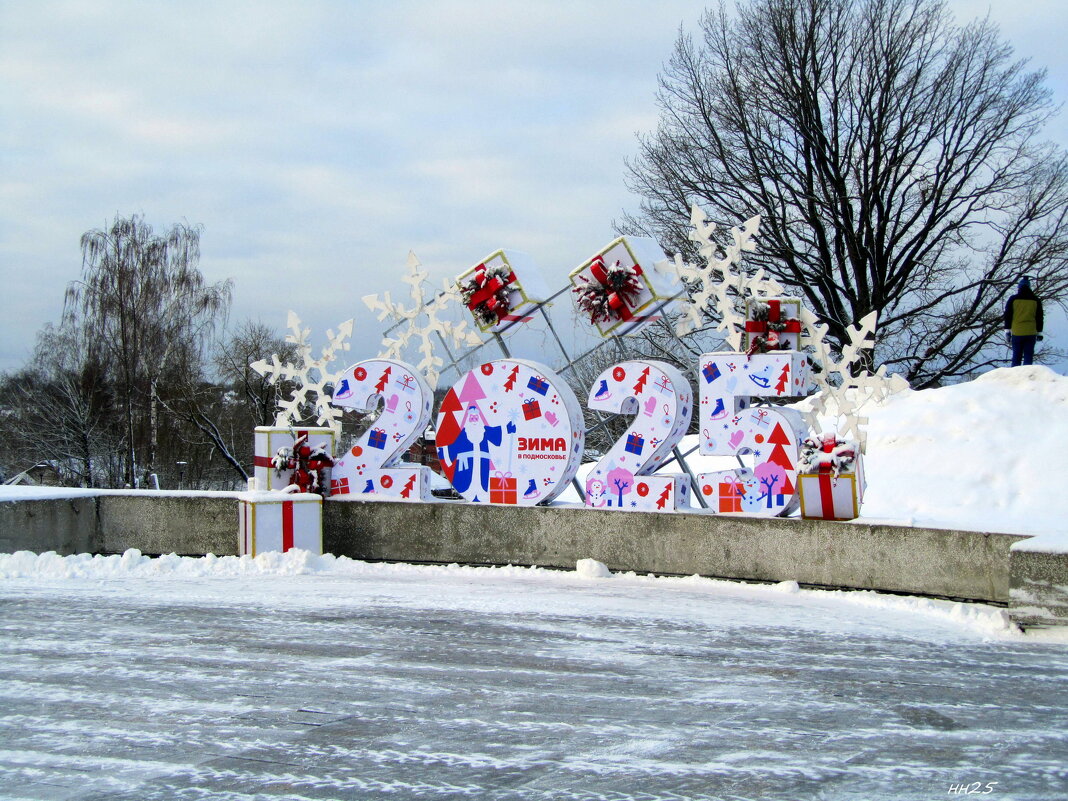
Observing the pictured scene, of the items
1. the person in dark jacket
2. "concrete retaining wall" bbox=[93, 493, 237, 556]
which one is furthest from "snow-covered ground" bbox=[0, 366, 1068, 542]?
"concrete retaining wall" bbox=[93, 493, 237, 556]

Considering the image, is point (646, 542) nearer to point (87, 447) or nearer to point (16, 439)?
point (87, 447)

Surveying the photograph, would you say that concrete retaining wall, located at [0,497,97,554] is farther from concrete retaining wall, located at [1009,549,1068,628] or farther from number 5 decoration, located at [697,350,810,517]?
concrete retaining wall, located at [1009,549,1068,628]

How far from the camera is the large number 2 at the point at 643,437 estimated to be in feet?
35.0

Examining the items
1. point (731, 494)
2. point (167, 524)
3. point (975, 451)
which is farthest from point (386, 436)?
point (975, 451)

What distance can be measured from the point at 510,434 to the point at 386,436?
1.58m

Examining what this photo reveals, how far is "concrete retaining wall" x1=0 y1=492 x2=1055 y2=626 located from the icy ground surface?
0.36 m

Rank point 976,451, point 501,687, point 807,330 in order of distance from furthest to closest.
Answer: point 976,451 < point 807,330 < point 501,687

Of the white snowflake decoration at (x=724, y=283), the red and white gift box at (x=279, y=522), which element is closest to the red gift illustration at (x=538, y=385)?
the white snowflake decoration at (x=724, y=283)

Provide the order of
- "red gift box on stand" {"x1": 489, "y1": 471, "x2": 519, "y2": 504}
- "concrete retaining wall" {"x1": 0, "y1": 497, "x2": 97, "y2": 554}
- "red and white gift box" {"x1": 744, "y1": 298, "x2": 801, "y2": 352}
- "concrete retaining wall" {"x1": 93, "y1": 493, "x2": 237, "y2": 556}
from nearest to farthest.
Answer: "red and white gift box" {"x1": 744, "y1": 298, "x2": 801, "y2": 352}, "red gift box on stand" {"x1": 489, "y1": 471, "x2": 519, "y2": 504}, "concrete retaining wall" {"x1": 0, "y1": 497, "x2": 97, "y2": 554}, "concrete retaining wall" {"x1": 93, "y1": 493, "x2": 237, "y2": 556}

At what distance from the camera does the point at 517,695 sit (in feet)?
19.2

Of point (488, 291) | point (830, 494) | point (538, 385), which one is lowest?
point (830, 494)

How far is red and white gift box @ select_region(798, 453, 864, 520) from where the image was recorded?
967 centimetres

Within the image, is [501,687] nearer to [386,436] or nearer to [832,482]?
[832,482]

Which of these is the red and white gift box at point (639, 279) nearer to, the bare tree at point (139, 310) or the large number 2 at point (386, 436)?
the large number 2 at point (386, 436)
